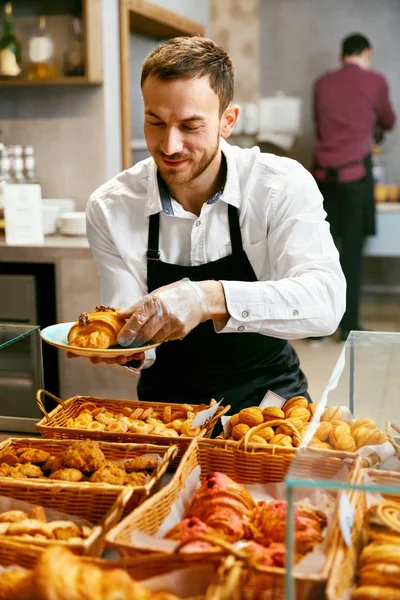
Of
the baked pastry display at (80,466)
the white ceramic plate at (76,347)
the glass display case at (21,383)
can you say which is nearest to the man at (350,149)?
the glass display case at (21,383)

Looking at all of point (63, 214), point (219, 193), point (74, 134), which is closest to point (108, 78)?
point (74, 134)

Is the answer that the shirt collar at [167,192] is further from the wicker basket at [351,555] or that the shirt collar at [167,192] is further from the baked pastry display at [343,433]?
the wicker basket at [351,555]

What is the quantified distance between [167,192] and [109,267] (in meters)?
0.26

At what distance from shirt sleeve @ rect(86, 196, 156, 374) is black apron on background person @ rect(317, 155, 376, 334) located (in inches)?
135

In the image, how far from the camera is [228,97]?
1915 mm

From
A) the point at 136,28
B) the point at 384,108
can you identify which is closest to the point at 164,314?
the point at 136,28

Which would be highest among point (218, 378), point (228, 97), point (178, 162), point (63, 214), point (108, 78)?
point (108, 78)

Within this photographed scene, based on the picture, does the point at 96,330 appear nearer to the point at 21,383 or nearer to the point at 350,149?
the point at 21,383

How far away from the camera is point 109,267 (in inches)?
83.4

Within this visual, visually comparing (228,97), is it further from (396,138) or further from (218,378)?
(396,138)

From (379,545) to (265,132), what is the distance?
5.37 meters

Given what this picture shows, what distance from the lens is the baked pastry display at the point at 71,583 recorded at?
880 mm

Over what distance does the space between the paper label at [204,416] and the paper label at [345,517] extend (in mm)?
536

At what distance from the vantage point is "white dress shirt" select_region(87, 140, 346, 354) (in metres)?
1.79
